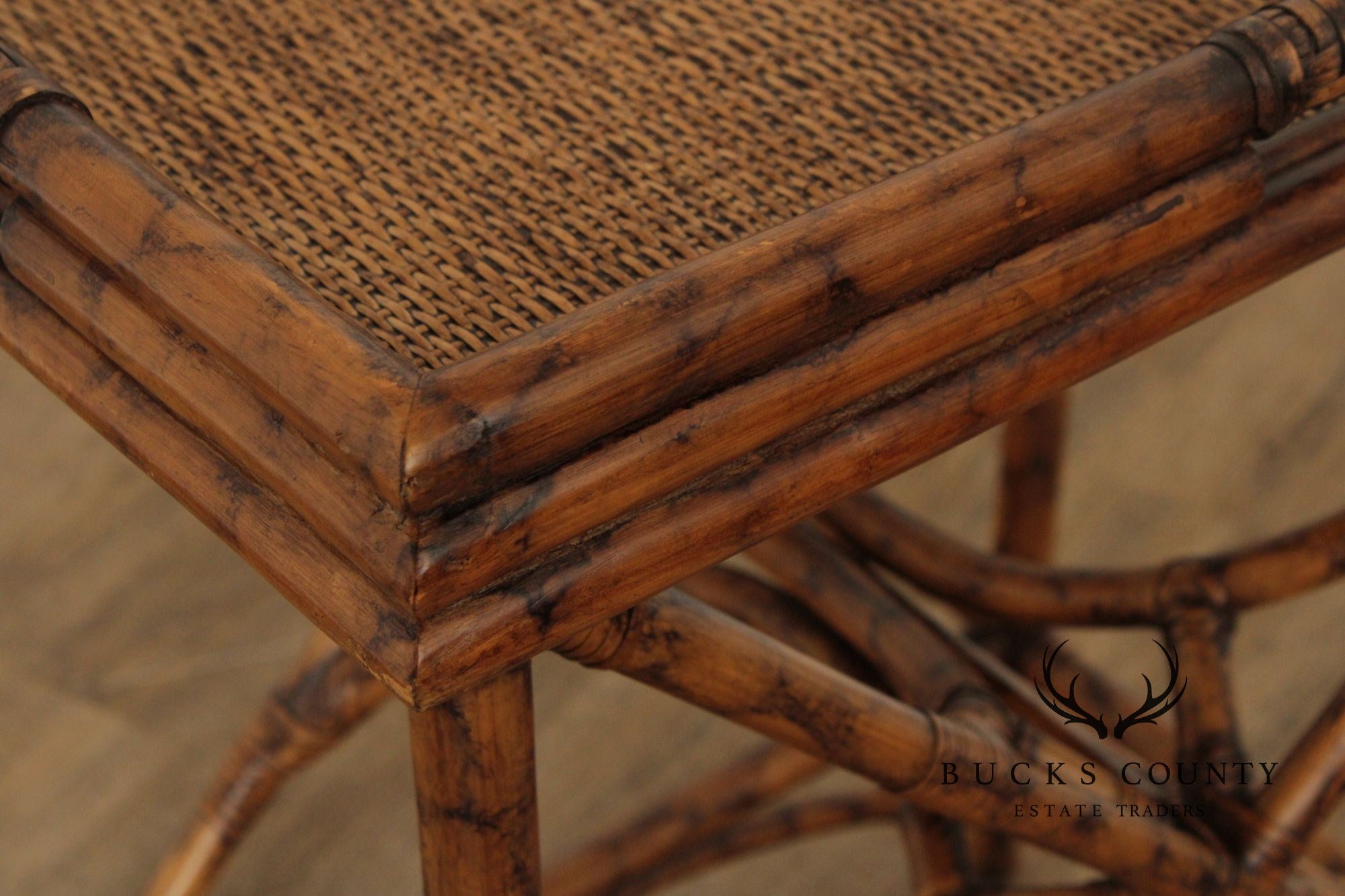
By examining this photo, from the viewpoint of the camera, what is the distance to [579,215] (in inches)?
23.5

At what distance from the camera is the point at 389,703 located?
1285 mm

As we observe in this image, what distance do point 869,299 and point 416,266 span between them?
0.47ft

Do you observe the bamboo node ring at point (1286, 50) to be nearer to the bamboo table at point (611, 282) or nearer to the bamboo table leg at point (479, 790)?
the bamboo table at point (611, 282)

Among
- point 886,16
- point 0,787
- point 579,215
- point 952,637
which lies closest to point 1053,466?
point 952,637

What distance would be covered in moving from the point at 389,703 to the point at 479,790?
71 centimetres

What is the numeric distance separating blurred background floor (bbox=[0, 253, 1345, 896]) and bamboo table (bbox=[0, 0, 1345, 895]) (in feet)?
1.71

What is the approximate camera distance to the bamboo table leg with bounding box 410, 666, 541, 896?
0.57 meters

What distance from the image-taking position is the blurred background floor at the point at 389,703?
1223mm

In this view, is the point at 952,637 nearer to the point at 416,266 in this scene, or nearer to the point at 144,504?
the point at 416,266

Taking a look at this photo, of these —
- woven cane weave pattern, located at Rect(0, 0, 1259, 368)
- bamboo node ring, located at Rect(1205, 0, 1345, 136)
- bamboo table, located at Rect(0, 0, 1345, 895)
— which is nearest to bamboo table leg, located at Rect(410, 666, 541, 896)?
bamboo table, located at Rect(0, 0, 1345, 895)

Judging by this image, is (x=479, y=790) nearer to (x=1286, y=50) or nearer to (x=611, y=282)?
(x=611, y=282)

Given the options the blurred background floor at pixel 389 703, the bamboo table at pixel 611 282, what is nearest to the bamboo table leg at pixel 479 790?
the bamboo table at pixel 611 282

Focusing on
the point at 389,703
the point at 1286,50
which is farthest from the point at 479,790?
the point at 389,703

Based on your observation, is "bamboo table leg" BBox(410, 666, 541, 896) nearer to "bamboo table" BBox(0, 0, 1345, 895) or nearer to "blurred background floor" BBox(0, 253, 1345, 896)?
"bamboo table" BBox(0, 0, 1345, 895)
